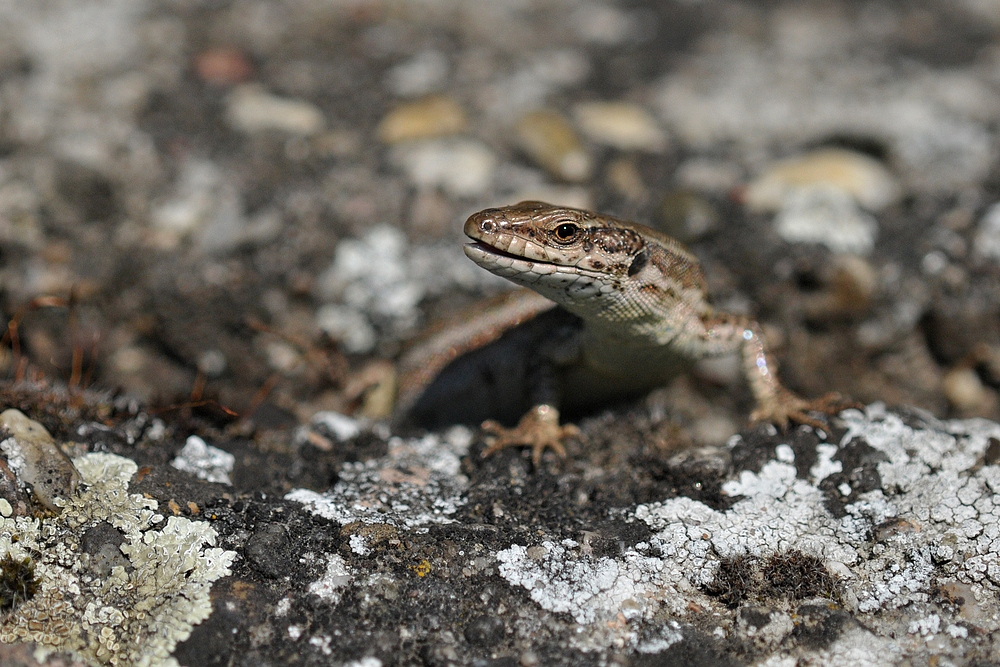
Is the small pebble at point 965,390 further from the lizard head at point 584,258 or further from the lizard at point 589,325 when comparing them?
the lizard head at point 584,258

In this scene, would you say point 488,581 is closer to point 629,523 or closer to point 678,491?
point 629,523

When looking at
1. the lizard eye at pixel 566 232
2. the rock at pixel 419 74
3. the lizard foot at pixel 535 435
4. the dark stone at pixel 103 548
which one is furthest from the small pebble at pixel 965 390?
the dark stone at pixel 103 548

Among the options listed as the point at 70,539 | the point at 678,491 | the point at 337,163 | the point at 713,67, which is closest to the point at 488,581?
the point at 678,491

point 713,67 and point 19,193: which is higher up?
point 713,67

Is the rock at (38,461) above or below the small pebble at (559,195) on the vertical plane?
above

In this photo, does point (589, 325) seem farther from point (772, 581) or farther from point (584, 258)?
point (772, 581)

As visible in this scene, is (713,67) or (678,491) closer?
(678,491)

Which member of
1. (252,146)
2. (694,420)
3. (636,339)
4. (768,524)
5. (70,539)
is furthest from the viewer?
(252,146)
